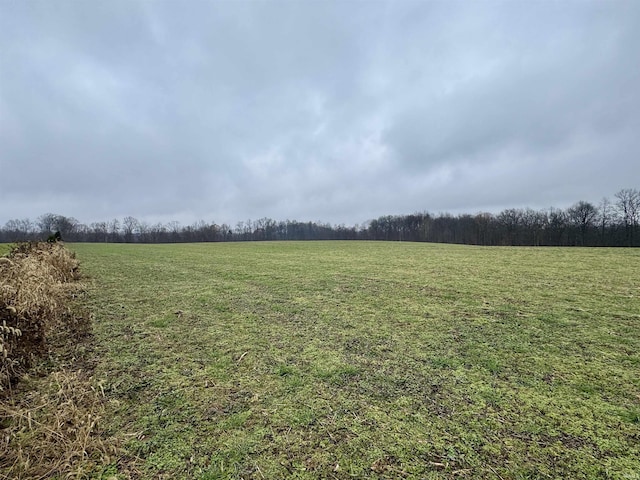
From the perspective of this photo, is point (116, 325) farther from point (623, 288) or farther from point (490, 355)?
point (623, 288)

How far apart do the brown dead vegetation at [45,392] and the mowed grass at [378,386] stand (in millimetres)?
231

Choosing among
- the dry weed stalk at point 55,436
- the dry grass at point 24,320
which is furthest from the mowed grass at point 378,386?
the dry grass at point 24,320

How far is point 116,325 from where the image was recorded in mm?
5465

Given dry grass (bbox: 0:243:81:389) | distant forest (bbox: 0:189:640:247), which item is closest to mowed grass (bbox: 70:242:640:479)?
dry grass (bbox: 0:243:81:389)

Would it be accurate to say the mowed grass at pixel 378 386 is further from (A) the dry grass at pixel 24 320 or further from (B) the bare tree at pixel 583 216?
(B) the bare tree at pixel 583 216

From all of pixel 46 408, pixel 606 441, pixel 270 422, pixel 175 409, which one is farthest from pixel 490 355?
pixel 46 408

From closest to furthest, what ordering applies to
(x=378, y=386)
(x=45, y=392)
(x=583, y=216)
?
(x=45, y=392) < (x=378, y=386) < (x=583, y=216)

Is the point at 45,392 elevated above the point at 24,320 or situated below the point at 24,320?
below

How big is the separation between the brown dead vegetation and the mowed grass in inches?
9.1

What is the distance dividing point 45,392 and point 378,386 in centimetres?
372

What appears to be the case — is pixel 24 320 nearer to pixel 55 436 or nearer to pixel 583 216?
pixel 55 436

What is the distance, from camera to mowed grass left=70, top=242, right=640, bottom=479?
7.92 feet

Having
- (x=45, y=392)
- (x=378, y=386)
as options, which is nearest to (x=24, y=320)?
(x=45, y=392)

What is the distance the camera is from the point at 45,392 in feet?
10.9
